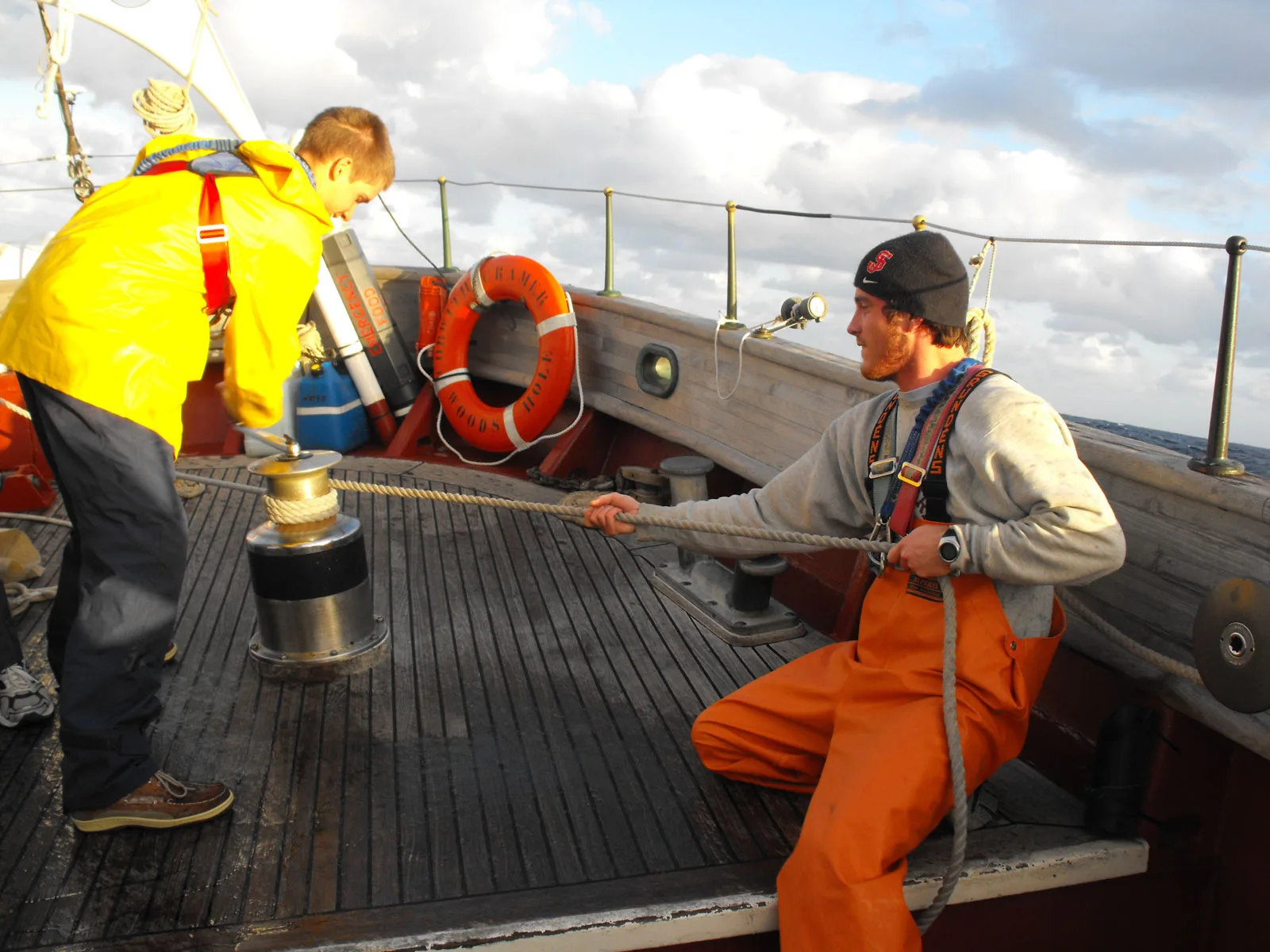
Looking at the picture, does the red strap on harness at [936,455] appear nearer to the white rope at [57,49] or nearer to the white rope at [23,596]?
the white rope at [23,596]

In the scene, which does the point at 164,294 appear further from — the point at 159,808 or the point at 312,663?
the point at 312,663

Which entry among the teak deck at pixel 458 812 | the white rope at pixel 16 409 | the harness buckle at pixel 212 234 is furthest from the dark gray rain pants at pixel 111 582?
the harness buckle at pixel 212 234

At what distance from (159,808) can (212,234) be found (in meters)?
1.24

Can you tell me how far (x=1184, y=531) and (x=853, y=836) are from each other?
3.32 feet

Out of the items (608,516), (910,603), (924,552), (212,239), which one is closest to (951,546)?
(924,552)

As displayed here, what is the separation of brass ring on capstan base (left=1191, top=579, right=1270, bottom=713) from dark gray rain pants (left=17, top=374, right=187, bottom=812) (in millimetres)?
2094

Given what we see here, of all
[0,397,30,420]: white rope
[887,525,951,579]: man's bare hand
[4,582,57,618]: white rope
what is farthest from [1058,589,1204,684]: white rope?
[4,582,57,618]: white rope

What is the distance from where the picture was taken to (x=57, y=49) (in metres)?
5.39

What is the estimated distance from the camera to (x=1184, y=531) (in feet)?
6.75

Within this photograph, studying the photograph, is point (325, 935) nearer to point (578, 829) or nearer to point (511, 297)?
point (578, 829)

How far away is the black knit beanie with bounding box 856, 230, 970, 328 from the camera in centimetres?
201

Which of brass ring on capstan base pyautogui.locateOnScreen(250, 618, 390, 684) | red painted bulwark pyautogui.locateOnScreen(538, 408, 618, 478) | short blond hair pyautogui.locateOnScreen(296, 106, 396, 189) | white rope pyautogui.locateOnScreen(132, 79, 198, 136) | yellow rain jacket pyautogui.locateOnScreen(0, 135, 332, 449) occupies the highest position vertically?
white rope pyautogui.locateOnScreen(132, 79, 198, 136)

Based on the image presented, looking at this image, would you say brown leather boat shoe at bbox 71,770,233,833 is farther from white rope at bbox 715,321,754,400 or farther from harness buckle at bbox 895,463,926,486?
white rope at bbox 715,321,754,400

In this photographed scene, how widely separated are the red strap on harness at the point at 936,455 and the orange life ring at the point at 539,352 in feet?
10.7
